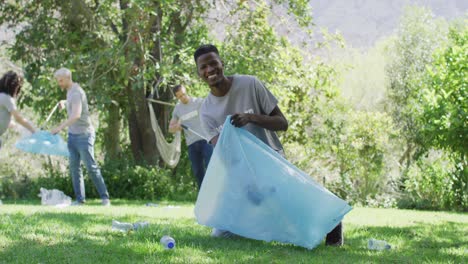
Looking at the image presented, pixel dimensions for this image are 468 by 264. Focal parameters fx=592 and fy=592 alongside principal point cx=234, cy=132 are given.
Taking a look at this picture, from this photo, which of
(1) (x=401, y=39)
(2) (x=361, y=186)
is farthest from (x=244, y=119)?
(1) (x=401, y=39)

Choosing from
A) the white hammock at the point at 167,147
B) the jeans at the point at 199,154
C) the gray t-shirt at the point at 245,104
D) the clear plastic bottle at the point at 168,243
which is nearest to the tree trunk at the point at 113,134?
the white hammock at the point at 167,147

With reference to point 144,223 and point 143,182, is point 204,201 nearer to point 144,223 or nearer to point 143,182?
point 144,223

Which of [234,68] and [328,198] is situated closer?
[328,198]

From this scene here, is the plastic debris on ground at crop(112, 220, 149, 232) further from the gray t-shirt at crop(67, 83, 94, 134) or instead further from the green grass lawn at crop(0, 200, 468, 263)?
the gray t-shirt at crop(67, 83, 94, 134)

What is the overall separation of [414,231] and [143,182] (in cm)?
639

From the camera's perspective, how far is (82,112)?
702 cm

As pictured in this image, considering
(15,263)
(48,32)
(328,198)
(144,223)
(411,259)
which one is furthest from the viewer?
(48,32)

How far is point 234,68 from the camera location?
10.4 meters

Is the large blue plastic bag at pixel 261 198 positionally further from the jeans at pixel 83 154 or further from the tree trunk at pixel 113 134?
the tree trunk at pixel 113 134

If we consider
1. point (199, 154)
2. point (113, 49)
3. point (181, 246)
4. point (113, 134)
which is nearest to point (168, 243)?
point (181, 246)

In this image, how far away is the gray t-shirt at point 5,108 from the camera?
6082mm

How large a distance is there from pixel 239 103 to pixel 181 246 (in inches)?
41.2

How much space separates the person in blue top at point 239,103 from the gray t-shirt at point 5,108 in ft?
9.37

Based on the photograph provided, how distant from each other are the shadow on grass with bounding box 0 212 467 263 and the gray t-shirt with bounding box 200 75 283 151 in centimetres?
73
